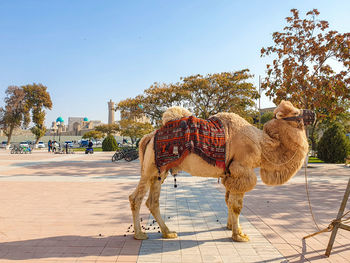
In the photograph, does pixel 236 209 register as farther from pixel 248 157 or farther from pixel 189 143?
pixel 189 143

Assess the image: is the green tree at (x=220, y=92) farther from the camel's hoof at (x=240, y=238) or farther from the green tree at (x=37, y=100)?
the green tree at (x=37, y=100)

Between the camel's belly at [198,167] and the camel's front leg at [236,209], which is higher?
the camel's belly at [198,167]

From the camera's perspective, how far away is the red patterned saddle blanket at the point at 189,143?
3.60 metres

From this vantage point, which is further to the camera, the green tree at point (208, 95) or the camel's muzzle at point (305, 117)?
the green tree at point (208, 95)

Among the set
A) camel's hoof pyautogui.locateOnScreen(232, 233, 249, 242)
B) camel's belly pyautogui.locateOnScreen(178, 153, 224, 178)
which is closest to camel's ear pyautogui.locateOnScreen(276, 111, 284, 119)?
camel's belly pyautogui.locateOnScreen(178, 153, 224, 178)

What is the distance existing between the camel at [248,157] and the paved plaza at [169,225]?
52cm

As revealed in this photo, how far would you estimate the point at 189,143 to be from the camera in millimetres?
3588

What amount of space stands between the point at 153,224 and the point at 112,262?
63.2 inches

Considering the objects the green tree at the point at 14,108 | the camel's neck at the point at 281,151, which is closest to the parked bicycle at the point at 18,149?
the green tree at the point at 14,108

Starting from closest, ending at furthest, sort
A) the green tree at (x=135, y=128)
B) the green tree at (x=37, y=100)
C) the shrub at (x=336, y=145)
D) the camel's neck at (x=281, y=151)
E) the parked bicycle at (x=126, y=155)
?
the camel's neck at (x=281, y=151) < the shrub at (x=336, y=145) < the parked bicycle at (x=126, y=155) < the green tree at (x=135, y=128) < the green tree at (x=37, y=100)

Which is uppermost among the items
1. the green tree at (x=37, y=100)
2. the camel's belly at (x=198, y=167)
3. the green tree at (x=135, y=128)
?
the green tree at (x=37, y=100)

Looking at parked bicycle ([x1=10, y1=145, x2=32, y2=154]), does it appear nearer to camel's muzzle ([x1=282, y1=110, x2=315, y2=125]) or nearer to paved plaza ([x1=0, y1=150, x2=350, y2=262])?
paved plaza ([x1=0, y1=150, x2=350, y2=262])

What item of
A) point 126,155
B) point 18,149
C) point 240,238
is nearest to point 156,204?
point 240,238

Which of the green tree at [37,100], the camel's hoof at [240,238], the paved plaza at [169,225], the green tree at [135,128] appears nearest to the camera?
the paved plaza at [169,225]
